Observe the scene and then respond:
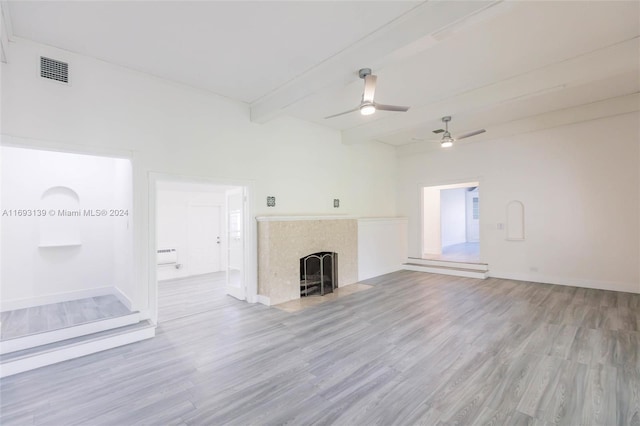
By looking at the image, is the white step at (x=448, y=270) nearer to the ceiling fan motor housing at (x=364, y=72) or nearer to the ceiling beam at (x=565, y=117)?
the ceiling beam at (x=565, y=117)

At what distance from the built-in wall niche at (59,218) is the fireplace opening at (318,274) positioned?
3.94 m

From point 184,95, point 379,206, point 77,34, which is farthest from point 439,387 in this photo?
point 379,206

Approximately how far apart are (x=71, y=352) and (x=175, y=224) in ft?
14.2

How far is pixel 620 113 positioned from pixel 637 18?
123 inches

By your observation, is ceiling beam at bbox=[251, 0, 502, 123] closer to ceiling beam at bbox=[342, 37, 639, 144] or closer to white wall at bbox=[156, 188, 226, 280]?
ceiling beam at bbox=[342, 37, 639, 144]

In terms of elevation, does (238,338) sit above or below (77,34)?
below

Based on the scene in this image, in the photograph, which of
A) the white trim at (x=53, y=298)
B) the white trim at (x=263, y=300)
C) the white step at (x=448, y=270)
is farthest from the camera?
the white step at (x=448, y=270)

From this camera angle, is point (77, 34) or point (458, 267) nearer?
point (77, 34)

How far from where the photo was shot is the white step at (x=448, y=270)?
668cm

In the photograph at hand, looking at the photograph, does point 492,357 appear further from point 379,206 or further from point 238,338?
point 379,206

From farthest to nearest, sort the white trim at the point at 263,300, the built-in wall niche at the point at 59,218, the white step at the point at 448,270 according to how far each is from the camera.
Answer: the white step at the point at 448,270
the white trim at the point at 263,300
the built-in wall niche at the point at 59,218

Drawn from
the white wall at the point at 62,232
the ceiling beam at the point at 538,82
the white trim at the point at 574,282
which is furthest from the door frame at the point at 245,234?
the white trim at the point at 574,282

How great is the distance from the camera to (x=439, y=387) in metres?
2.49

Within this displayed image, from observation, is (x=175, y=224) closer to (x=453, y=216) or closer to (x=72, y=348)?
(x=72, y=348)
